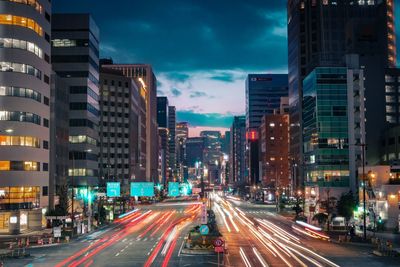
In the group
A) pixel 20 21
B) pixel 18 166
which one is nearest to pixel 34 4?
pixel 20 21

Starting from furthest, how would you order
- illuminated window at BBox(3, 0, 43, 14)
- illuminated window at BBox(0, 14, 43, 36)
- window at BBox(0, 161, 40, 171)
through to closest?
1. illuminated window at BBox(3, 0, 43, 14)
2. illuminated window at BBox(0, 14, 43, 36)
3. window at BBox(0, 161, 40, 171)

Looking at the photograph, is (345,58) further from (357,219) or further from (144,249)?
(144,249)

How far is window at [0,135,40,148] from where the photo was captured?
8756 centimetres

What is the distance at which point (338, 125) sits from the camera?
144 m

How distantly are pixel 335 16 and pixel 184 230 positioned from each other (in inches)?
4954

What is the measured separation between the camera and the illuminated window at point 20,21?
293ft

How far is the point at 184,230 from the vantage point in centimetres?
8638

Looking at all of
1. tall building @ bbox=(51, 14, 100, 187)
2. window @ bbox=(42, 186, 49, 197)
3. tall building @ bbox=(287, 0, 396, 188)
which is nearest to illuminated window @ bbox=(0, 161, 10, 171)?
window @ bbox=(42, 186, 49, 197)

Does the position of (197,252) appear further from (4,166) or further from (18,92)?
(18,92)

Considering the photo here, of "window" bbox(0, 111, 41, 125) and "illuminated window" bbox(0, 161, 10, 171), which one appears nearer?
"illuminated window" bbox(0, 161, 10, 171)

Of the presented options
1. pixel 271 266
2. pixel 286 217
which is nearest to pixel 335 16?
pixel 286 217

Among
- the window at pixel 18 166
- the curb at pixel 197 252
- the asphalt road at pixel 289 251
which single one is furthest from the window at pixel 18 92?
the curb at pixel 197 252

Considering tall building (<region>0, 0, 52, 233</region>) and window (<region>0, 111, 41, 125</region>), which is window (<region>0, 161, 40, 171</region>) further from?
window (<region>0, 111, 41, 125</region>)

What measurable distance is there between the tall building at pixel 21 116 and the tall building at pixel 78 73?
116 ft
